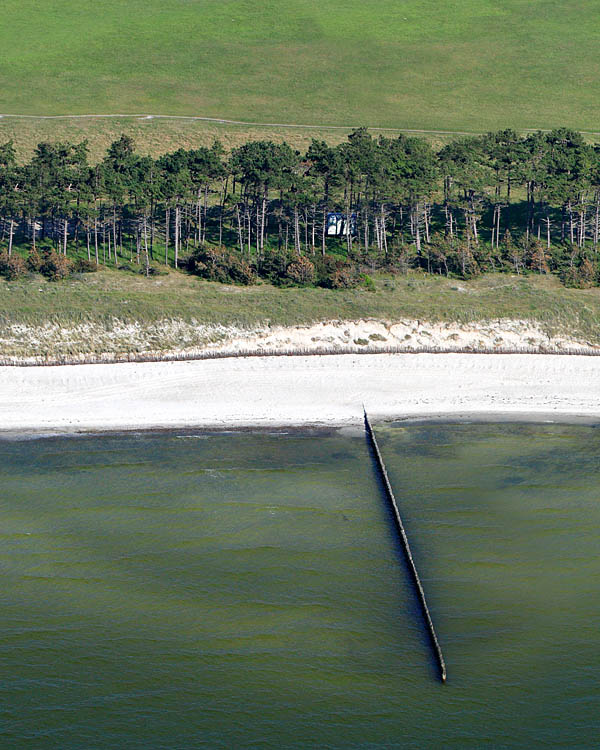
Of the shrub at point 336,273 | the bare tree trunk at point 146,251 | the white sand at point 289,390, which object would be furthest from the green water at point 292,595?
the bare tree trunk at point 146,251

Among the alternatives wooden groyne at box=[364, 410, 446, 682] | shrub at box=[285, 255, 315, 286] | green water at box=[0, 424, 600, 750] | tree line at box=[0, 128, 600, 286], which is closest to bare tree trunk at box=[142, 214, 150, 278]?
tree line at box=[0, 128, 600, 286]

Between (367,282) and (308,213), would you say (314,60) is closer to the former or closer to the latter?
(308,213)

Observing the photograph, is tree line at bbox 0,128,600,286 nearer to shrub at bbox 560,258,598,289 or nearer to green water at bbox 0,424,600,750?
shrub at bbox 560,258,598,289

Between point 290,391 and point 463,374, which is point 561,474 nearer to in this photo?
point 463,374

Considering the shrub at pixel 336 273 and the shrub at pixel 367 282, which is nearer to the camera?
the shrub at pixel 367 282

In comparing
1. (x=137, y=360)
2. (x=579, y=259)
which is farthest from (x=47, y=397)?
(x=579, y=259)

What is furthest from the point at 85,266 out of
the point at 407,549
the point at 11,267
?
the point at 407,549

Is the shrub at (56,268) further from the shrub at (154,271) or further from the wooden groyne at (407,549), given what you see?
the wooden groyne at (407,549)
